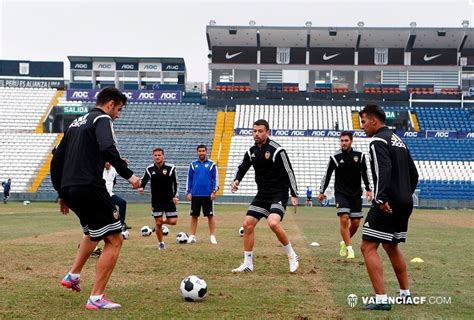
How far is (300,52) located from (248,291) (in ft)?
178

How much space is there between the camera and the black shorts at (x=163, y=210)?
14740 millimetres

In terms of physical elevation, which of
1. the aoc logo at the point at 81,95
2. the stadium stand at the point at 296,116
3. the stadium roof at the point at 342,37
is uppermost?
the stadium roof at the point at 342,37

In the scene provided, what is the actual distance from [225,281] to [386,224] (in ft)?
9.38

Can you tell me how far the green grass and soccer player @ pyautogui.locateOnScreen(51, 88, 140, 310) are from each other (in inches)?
20.2

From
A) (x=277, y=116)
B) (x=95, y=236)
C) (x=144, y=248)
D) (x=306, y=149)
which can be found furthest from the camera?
(x=277, y=116)

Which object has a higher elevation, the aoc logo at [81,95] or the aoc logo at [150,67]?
the aoc logo at [150,67]

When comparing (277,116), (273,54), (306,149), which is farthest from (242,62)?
(306,149)

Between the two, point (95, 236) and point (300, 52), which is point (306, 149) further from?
point (95, 236)

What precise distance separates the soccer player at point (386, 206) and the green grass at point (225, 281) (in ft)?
1.51

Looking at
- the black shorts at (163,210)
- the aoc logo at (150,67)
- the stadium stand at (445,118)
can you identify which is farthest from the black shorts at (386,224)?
the aoc logo at (150,67)

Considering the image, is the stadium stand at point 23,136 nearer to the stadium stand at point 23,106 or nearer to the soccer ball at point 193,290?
the stadium stand at point 23,106

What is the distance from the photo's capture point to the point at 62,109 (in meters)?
56.5

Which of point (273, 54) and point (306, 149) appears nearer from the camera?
point (306, 149)

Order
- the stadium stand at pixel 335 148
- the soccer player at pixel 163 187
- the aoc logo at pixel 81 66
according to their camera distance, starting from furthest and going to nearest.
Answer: the aoc logo at pixel 81 66
the stadium stand at pixel 335 148
the soccer player at pixel 163 187
